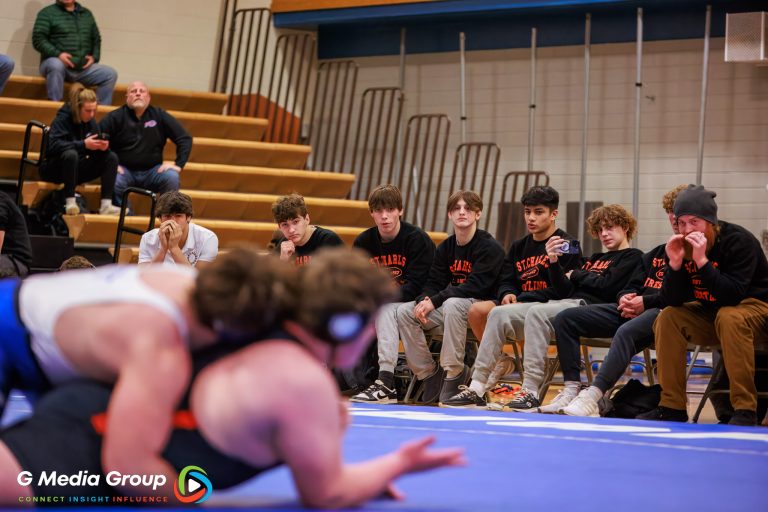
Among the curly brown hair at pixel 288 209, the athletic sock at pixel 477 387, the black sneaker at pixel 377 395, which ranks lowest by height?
the black sneaker at pixel 377 395

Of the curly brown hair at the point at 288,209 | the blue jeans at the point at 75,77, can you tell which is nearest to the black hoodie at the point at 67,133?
the blue jeans at the point at 75,77

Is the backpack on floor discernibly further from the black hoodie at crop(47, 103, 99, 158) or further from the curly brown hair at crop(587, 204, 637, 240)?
the black hoodie at crop(47, 103, 99, 158)

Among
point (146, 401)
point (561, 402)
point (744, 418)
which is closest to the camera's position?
point (146, 401)

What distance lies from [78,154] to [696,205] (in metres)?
4.54

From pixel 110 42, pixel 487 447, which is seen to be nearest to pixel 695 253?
pixel 487 447

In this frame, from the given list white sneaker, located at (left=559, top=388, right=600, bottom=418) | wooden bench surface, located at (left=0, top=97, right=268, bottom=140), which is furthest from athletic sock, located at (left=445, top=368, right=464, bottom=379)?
wooden bench surface, located at (left=0, top=97, right=268, bottom=140)

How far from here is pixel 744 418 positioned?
4.32 metres

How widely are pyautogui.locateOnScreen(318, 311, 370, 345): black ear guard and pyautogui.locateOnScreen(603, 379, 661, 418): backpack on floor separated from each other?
10.6ft

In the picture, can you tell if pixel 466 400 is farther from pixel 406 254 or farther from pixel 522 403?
pixel 406 254

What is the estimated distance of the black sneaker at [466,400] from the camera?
513 cm

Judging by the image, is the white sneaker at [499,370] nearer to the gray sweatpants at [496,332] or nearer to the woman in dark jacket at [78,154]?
the gray sweatpants at [496,332]

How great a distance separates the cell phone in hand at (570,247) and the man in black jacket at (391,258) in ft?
2.87

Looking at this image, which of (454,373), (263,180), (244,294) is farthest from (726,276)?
(263,180)

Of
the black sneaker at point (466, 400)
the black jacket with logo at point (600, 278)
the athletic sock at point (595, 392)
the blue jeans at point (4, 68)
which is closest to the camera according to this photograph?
the athletic sock at point (595, 392)
